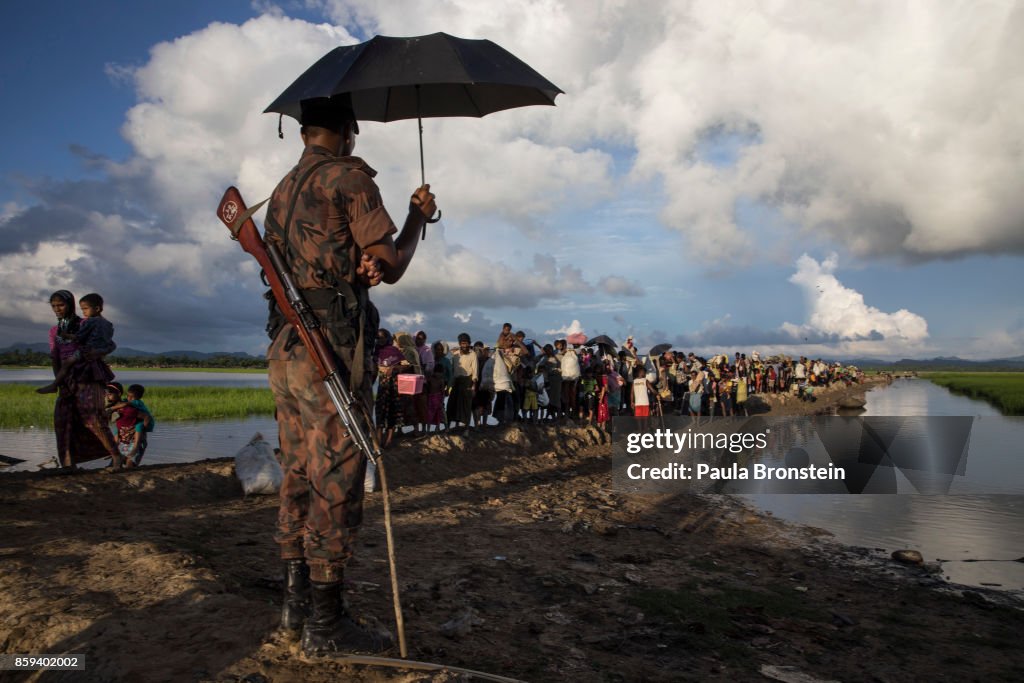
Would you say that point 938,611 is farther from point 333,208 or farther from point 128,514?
point 128,514

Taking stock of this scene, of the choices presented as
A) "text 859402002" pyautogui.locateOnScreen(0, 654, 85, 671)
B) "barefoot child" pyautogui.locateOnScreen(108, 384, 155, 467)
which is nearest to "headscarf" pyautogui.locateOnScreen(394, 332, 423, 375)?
"barefoot child" pyautogui.locateOnScreen(108, 384, 155, 467)

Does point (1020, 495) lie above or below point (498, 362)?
below

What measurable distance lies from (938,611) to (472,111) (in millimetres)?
5002

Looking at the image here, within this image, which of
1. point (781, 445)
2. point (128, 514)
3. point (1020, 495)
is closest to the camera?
point (128, 514)

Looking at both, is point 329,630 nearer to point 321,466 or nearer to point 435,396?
point 321,466

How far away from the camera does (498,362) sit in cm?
1241

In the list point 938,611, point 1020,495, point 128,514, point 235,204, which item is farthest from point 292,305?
point 1020,495

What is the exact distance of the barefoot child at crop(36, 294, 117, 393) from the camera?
6855 mm

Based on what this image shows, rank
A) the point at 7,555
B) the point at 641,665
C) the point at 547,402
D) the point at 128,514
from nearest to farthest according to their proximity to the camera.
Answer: the point at 641,665, the point at 7,555, the point at 128,514, the point at 547,402

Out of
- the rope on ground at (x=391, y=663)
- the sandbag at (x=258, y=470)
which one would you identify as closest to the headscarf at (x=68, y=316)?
the sandbag at (x=258, y=470)

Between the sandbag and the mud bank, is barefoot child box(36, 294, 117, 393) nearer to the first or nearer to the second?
the mud bank

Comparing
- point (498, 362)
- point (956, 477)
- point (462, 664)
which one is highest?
point (498, 362)

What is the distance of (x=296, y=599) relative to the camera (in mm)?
2834

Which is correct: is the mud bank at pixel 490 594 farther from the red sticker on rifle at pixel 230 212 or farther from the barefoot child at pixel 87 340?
the red sticker on rifle at pixel 230 212
